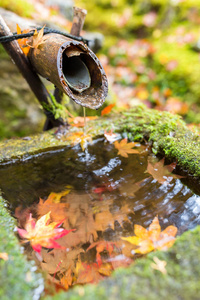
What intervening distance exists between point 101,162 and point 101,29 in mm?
5619

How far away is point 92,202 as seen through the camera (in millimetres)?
1656

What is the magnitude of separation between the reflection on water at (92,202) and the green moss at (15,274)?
0.12 metres

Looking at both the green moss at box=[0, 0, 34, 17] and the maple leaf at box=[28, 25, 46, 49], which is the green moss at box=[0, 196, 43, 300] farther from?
the green moss at box=[0, 0, 34, 17]

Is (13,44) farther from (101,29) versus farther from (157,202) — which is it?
(101,29)

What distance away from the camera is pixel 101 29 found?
6266 millimetres

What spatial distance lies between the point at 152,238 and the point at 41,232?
70 centimetres

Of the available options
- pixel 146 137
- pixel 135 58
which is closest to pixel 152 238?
pixel 146 137

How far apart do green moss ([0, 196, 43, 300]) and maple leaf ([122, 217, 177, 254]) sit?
1.93 ft

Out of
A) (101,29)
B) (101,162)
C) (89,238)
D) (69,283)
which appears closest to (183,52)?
(101,29)

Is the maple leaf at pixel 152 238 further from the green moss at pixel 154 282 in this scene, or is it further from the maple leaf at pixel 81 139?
the maple leaf at pixel 81 139

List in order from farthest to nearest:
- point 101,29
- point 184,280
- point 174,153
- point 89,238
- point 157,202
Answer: point 101,29, point 174,153, point 157,202, point 89,238, point 184,280

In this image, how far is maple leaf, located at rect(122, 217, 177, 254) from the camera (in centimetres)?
124

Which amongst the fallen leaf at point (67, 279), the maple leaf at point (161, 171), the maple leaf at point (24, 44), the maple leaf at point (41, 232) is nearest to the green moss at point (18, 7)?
the maple leaf at point (24, 44)

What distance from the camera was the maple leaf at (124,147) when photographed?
81.8 inches
